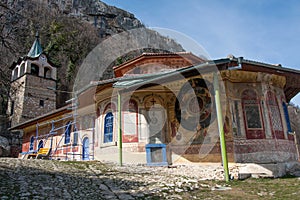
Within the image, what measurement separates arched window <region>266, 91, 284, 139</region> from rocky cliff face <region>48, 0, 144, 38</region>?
5060cm

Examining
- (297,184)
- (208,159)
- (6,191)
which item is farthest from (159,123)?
(6,191)

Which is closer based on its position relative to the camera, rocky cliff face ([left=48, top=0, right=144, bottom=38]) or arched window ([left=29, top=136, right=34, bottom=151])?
arched window ([left=29, top=136, right=34, bottom=151])

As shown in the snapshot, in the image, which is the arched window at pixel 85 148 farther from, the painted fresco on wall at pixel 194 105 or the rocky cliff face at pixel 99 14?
the rocky cliff face at pixel 99 14

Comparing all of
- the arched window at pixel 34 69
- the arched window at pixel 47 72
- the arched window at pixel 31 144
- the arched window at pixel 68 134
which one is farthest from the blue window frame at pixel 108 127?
the arched window at pixel 47 72

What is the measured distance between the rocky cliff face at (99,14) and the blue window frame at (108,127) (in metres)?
47.7

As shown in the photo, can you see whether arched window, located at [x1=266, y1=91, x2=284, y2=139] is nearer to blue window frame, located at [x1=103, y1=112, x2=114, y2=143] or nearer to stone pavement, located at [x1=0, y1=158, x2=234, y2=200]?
stone pavement, located at [x1=0, y1=158, x2=234, y2=200]

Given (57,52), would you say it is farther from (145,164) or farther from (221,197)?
(221,197)

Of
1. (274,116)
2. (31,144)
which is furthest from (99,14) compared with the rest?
(274,116)

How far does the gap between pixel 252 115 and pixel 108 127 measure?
6245 mm

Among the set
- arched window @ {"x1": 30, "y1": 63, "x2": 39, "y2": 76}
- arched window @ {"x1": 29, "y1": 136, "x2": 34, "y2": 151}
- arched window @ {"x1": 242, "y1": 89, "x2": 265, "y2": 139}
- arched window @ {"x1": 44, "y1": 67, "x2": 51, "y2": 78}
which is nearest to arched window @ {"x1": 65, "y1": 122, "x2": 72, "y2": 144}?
arched window @ {"x1": 29, "y1": 136, "x2": 34, "y2": 151}

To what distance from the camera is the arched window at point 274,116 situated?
9836mm

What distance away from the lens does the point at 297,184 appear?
6699 millimetres

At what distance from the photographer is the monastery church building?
359 inches

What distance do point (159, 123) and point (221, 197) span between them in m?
5.95
